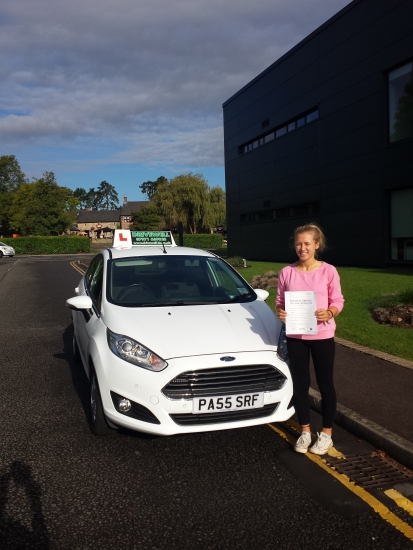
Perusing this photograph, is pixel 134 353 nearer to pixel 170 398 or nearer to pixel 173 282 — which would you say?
pixel 170 398

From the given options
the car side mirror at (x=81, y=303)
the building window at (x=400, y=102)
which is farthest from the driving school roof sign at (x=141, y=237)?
the building window at (x=400, y=102)

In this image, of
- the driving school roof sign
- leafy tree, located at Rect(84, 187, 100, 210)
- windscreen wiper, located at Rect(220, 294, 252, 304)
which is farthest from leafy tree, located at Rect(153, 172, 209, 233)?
leafy tree, located at Rect(84, 187, 100, 210)

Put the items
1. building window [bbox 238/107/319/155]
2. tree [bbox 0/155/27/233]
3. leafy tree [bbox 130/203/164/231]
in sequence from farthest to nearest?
tree [bbox 0/155/27/233] → leafy tree [bbox 130/203/164/231] → building window [bbox 238/107/319/155]

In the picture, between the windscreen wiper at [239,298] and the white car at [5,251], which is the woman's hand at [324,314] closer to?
the windscreen wiper at [239,298]

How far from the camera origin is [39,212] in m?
67.3

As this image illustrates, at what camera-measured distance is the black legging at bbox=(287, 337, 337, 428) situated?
12.1 feet

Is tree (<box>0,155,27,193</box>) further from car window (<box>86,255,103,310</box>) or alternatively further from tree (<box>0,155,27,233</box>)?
car window (<box>86,255,103,310</box>)

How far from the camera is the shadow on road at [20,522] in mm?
2707

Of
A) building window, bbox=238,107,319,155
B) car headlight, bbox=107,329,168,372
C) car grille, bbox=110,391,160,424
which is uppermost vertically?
building window, bbox=238,107,319,155

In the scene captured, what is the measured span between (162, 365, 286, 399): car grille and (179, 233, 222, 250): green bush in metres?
50.7

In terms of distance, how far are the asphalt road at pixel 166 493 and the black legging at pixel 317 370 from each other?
0.41 metres

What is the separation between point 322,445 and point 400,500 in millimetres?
719

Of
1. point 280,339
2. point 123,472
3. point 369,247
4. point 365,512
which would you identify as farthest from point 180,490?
point 369,247

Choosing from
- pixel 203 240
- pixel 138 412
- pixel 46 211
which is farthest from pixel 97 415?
pixel 46 211
